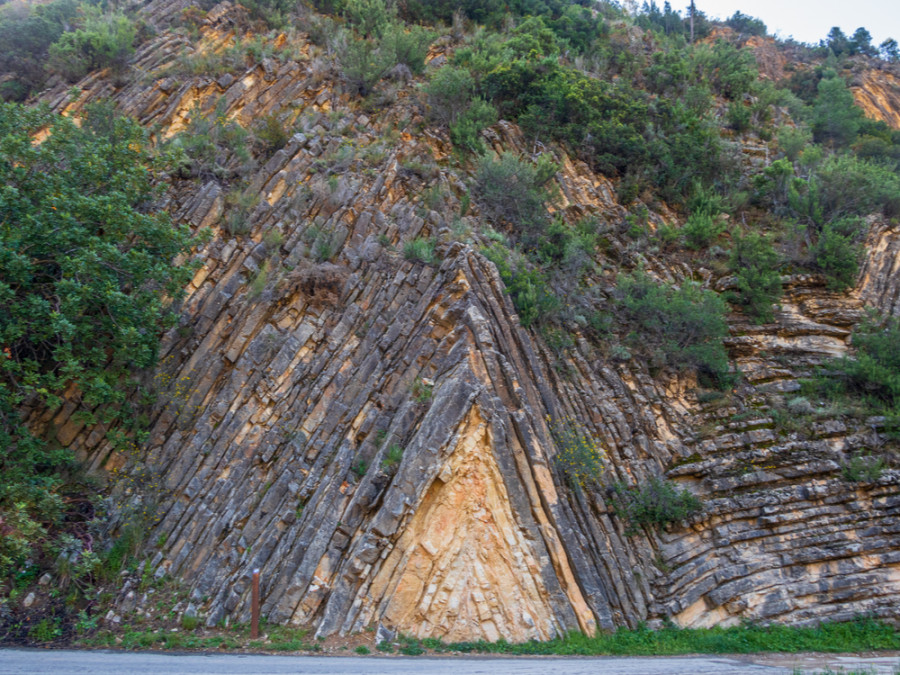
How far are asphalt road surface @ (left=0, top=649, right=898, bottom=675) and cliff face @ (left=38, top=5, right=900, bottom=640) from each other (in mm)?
733

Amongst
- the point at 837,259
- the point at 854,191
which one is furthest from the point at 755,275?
the point at 854,191

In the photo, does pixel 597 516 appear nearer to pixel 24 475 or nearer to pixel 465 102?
pixel 24 475

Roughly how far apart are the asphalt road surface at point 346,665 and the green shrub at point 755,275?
28.3ft

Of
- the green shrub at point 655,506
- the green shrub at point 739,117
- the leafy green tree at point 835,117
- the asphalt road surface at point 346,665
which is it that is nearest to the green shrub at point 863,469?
the green shrub at point 655,506

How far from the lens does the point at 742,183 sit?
18250mm

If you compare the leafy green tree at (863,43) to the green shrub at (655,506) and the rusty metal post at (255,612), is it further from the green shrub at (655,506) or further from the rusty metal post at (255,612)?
the rusty metal post at (255,612)

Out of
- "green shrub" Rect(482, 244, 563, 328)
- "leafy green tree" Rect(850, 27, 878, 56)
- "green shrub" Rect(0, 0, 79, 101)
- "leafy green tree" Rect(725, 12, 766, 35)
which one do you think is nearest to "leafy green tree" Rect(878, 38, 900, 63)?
"leafy green tree" Rect(850, 27, 878, 56)

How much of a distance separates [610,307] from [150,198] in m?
12.4

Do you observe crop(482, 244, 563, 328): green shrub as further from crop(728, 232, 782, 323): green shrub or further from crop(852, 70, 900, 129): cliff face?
crop(852, 70, 900, 129): cliff face

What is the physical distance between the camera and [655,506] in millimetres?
10461

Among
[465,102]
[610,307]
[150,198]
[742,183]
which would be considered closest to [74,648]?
[150,198]

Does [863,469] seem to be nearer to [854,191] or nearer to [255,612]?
[854,191]

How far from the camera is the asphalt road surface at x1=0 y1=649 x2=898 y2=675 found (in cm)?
691

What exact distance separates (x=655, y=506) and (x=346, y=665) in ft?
21.9
